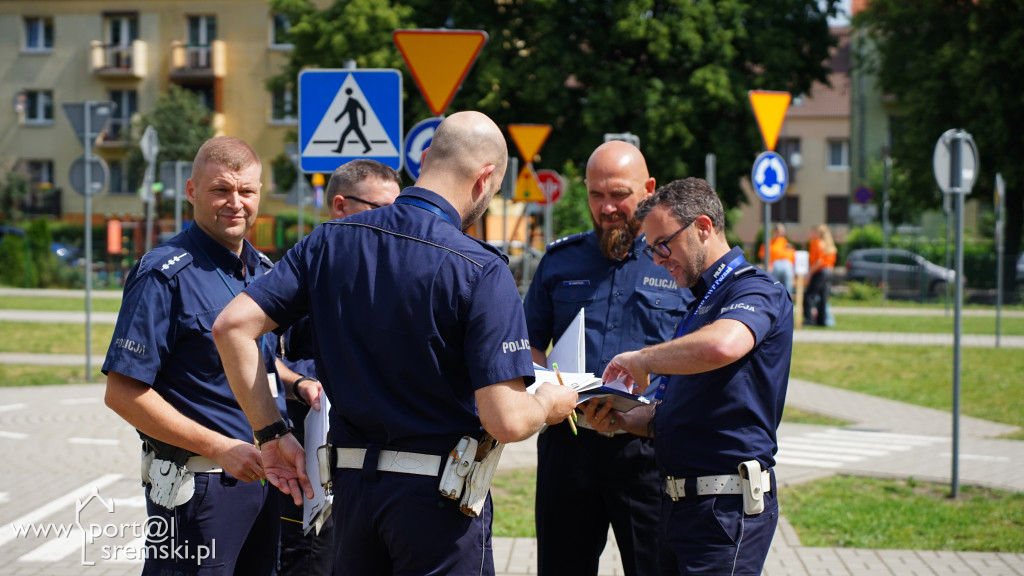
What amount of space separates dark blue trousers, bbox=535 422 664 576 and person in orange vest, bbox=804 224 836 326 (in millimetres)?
17271

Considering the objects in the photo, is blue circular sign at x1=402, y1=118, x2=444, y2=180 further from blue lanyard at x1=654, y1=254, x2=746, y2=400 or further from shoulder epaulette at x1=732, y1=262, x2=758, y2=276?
shoulder epaulette at x1=732, y1=262, x2=758, y2=276

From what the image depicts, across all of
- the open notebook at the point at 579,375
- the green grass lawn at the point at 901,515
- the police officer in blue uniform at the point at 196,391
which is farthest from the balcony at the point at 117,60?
the open notebook at the point at 579,375

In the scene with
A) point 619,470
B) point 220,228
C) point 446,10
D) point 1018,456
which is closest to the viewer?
point 220,228

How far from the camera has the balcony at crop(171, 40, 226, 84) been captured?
45.1 metres

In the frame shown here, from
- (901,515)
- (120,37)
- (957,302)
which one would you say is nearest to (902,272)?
(957,302)

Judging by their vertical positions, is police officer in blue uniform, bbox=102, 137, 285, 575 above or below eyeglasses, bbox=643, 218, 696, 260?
below

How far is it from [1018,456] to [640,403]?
687 centimetres

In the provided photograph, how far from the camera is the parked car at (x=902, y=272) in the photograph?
32781mm

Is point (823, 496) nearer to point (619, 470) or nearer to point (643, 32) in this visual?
point (619, 470)

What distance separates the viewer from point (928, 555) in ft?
21.2

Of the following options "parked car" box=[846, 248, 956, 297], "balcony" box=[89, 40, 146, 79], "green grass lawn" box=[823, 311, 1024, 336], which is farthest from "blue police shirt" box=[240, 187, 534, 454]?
"balcony" box=[89, 40, 146, 79]

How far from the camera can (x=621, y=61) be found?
30.5 metres

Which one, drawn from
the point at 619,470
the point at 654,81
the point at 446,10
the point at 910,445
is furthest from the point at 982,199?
the point at 619,470

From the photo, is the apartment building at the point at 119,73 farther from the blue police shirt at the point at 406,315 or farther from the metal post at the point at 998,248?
the blue police shirt at the point at 406,315
